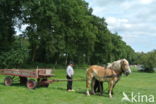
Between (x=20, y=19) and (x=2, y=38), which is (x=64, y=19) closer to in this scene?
(x=20, y=19)

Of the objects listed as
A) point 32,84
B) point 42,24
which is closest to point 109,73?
point 32,84

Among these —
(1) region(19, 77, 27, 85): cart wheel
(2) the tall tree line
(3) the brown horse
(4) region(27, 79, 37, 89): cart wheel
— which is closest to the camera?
(3) the brown horse

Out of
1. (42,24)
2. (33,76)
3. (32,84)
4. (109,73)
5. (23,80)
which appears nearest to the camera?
(109,73)

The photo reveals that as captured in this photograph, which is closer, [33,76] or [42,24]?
[33,76]

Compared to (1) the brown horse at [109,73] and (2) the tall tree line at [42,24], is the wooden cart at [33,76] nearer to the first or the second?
(1) the brown horse at [109,73]

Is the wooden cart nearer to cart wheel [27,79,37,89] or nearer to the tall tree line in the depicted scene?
cart wheel [27,79,37,89]

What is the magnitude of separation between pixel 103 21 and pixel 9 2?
37.8 m

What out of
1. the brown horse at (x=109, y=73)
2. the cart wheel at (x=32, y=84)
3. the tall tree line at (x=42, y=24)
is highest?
the tall tree line at (x=42, y=24)

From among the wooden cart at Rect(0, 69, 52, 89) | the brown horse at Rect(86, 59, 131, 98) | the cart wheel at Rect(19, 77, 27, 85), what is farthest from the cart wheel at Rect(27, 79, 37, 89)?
the brown horse at Rect(86, 59, 131, 98)

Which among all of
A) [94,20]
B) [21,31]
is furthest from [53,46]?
[94,20]

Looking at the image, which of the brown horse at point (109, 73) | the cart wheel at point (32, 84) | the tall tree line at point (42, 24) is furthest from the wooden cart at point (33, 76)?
the tall tree line at point (42, 24)

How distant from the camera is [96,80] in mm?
13875

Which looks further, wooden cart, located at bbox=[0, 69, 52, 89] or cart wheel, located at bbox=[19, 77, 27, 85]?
cart wheel, located at bbox=[19, 77, 27, 85]

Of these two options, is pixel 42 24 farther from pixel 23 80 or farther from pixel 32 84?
pixel 32 84
